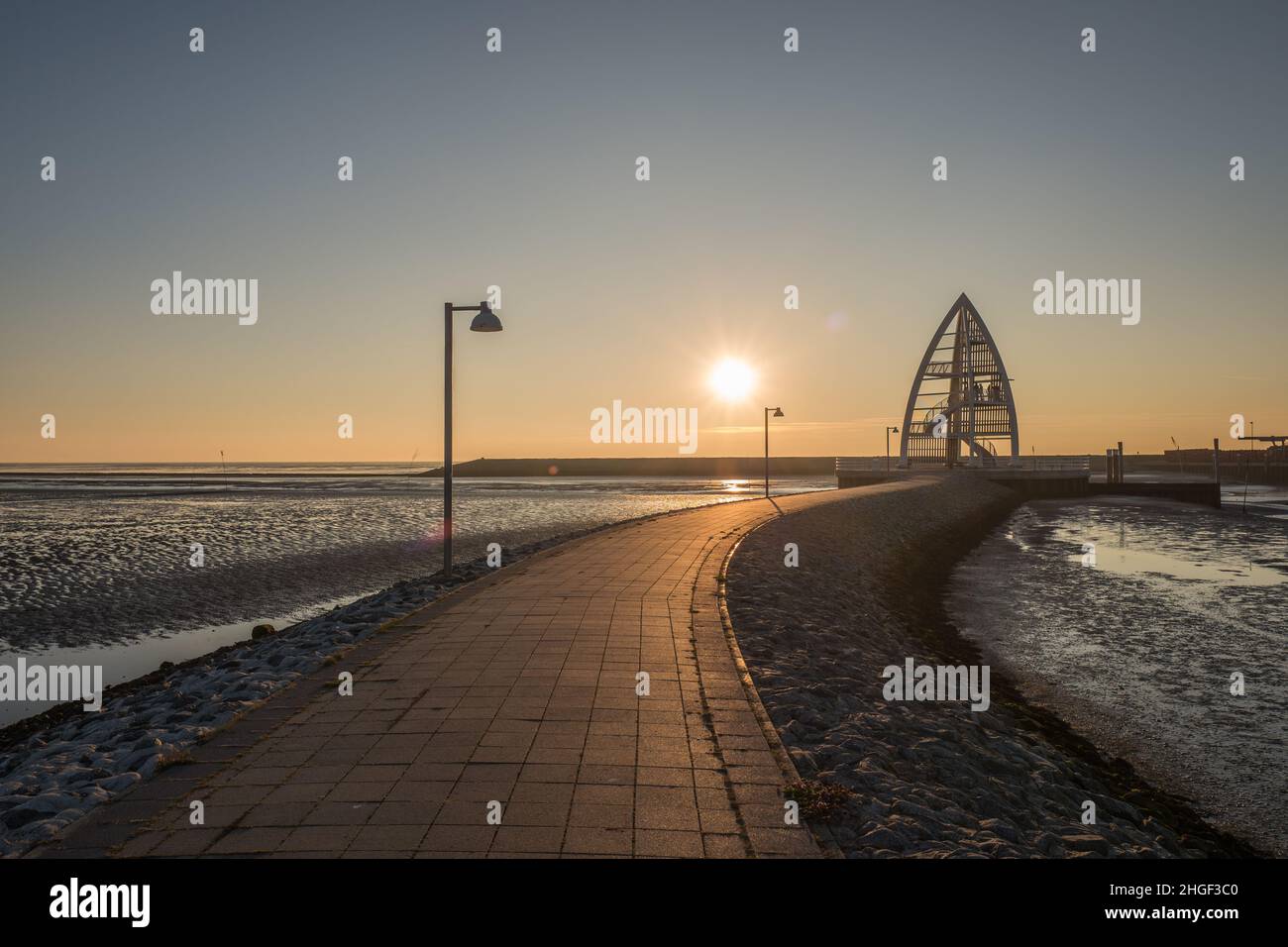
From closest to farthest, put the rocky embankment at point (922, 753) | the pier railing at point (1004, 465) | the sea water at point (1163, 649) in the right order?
the rocky embankment at point (922, 753), the sea water at point (1163, 649), the pier railing at point (1004, 465)

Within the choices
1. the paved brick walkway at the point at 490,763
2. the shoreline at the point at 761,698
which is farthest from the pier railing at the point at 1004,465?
the paved brick walkway at the point at 490,763

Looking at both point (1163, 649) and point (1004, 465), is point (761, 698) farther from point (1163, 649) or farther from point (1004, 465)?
point (1004, 465)

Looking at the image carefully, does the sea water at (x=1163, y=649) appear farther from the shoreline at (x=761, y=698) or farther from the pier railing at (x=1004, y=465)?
the pier railing at (x=1004, y=465)

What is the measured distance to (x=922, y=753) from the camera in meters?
6.88

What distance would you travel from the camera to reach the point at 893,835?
4887 millimetres

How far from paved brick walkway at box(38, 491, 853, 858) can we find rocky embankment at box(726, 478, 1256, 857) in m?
0.62

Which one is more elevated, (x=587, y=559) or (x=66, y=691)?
(x=587, y=559)

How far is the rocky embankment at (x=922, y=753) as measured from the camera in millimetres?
5352

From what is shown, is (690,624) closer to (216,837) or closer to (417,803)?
(417,803)

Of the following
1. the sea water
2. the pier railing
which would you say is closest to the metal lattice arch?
the pier railing

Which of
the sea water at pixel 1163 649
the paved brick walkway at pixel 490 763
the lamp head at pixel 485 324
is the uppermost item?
the lamp head at pixel 485 324

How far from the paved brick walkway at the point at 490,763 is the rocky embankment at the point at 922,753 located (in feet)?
2.04
